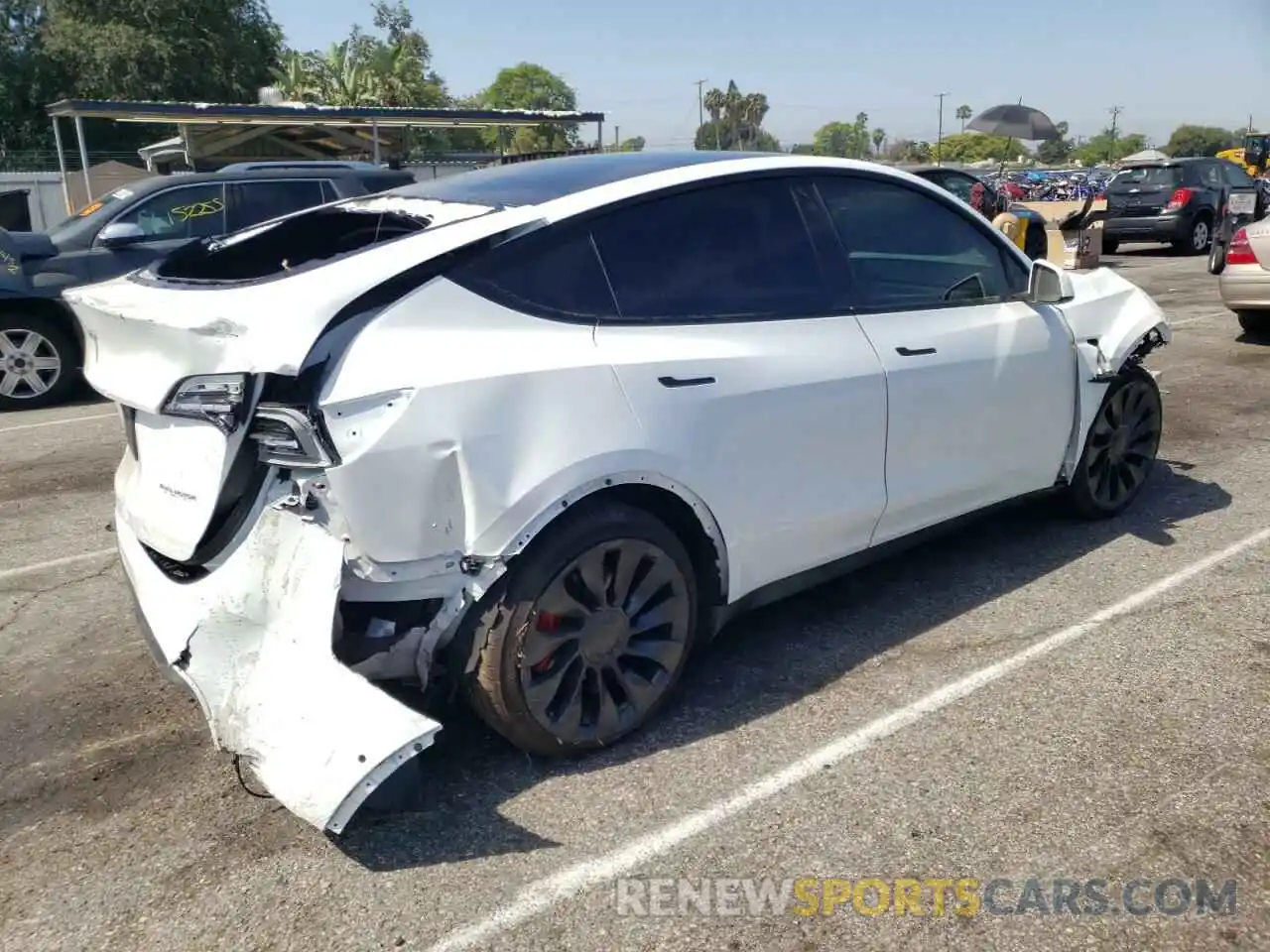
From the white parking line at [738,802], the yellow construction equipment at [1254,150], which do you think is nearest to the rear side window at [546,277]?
the white parking line at [738,802]

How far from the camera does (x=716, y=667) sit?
377 cm

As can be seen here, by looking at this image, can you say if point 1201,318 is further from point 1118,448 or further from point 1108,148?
point 1108,148

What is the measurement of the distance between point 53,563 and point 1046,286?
460 cm

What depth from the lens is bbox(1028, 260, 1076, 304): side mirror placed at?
14.3ft

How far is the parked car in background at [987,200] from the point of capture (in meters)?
15.0

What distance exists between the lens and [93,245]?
8.74m

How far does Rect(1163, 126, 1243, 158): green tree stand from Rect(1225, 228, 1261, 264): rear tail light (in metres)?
110

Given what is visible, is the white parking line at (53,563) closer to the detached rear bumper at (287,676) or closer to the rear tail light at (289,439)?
the detached rear bumper at (287,676)

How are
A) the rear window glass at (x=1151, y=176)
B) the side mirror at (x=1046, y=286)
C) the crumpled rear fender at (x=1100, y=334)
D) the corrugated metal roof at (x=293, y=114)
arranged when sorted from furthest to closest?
1. the rear window glass at (x=1151, y=176)
2. the corrugated metal roof at (x=293, y=114)
3. the crumpled rear fender at (x=1100, y=334)
4. the side mirror at (x=1046, y=286)

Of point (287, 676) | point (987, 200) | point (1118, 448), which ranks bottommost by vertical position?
point (1118, 448)

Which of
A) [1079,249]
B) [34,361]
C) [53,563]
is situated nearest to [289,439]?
[53,563]

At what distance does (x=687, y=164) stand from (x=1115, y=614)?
2395mm

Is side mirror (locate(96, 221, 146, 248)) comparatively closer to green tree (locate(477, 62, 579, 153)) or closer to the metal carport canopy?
the metal carport canopy

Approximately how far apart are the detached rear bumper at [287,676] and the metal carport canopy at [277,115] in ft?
53.9
